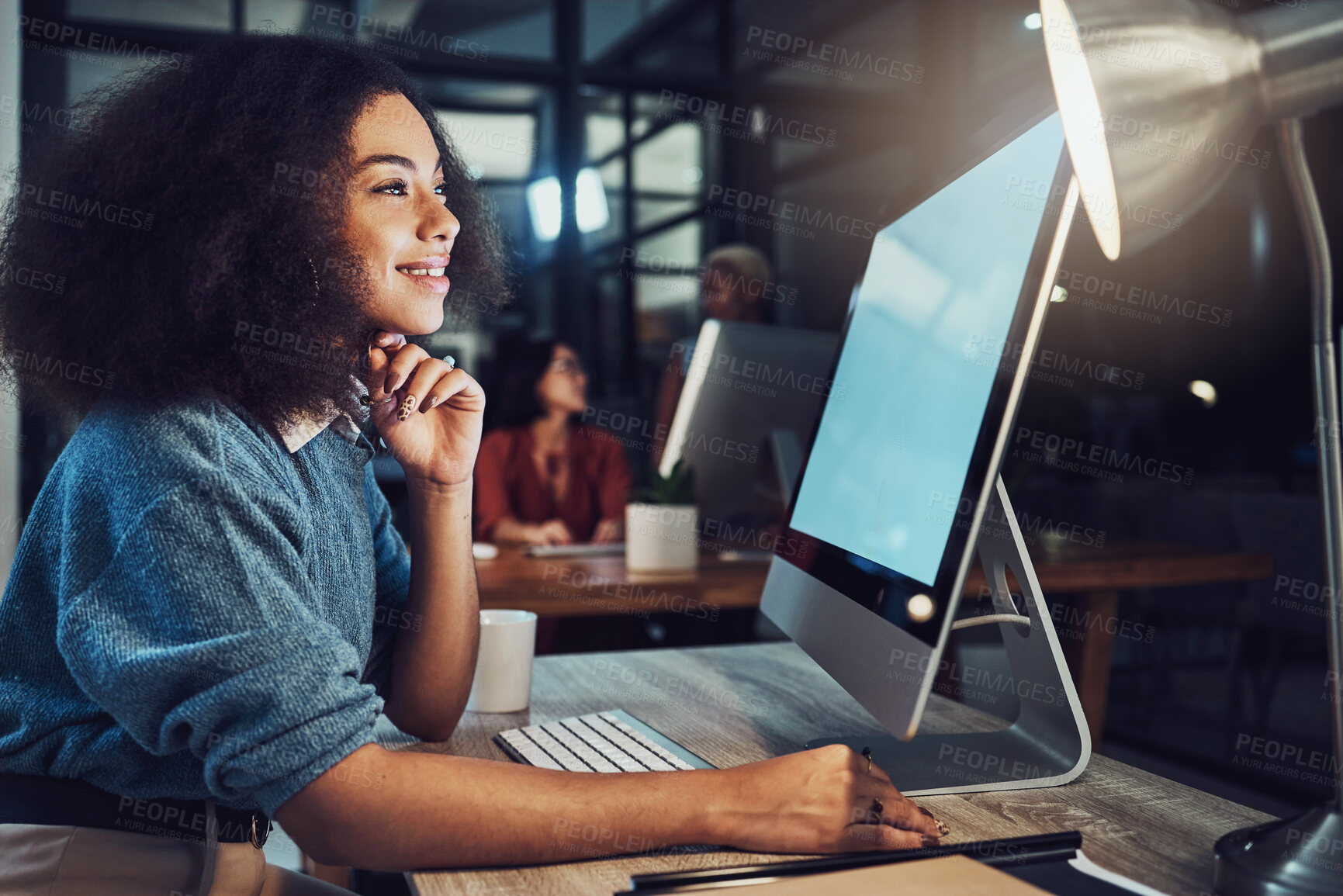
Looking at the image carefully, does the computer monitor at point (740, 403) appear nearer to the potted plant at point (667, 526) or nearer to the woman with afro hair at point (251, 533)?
the potted plant at point (667, 526)

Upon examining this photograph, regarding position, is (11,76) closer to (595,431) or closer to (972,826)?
(595,431)

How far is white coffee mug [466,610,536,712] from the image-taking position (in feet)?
3.84

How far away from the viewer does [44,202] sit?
3.14 feet

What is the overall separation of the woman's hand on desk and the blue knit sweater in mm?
285

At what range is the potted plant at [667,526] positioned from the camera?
1.99 metres

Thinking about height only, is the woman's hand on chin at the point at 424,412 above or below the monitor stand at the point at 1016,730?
above

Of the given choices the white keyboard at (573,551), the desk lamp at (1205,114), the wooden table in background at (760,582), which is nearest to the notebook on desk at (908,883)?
the desk lamp at (1205,114)

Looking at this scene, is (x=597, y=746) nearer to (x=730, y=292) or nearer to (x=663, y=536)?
(x=663, y=536)

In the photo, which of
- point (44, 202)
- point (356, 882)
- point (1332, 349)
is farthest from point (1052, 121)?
point (356, 882)

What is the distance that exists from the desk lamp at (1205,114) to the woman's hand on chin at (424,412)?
2.30 feet

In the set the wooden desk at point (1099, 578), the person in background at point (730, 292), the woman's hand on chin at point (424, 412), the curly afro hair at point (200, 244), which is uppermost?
the person in background at point (730, 292)

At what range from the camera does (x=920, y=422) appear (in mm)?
848

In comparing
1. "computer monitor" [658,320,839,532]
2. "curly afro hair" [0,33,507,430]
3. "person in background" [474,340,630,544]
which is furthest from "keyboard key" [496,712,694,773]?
"person in background" [474,340,630,544]

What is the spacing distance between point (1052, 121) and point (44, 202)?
915mm
